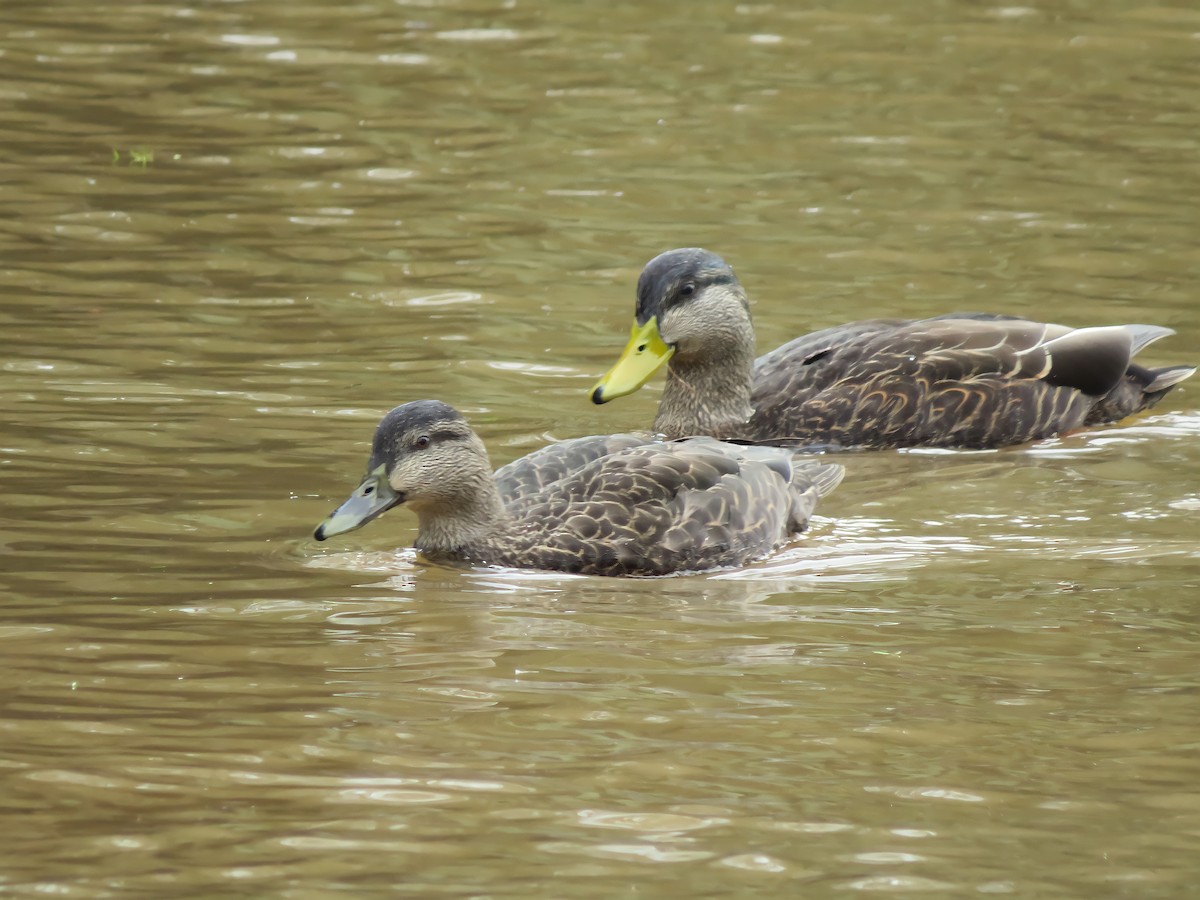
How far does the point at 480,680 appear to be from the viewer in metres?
7.09

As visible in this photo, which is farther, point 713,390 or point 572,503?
point 713,390

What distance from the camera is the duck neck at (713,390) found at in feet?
36.1

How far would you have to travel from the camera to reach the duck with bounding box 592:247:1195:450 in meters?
10.8

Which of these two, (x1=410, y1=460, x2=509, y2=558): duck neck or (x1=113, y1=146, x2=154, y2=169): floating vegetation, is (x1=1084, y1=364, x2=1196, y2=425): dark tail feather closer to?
(x1=410, y1=460, x2=509, y2=558): duck neck

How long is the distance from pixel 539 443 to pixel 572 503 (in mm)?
1639

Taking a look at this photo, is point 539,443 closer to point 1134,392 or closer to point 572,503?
point 572,503

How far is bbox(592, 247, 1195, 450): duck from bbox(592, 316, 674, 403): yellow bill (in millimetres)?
10

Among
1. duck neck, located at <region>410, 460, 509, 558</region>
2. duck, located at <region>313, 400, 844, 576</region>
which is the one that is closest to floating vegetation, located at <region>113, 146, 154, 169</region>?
duck, located at <region>313, 400, 844, 576</region>

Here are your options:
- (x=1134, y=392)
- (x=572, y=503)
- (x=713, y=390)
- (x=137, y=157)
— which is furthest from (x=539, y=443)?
(x=137, y=157)

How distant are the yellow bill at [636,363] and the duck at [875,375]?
0.03 feet

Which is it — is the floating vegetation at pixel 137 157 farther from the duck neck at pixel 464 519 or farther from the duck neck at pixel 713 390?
the duck neck at pixel 464 519

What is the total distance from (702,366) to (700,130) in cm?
548

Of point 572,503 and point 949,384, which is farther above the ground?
point 572,503

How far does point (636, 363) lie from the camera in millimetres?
10633
